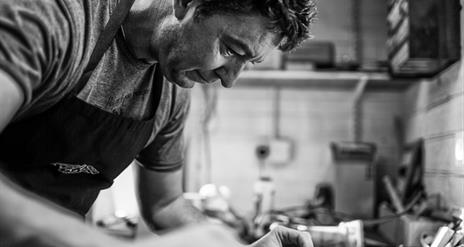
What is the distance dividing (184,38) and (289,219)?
1141mm

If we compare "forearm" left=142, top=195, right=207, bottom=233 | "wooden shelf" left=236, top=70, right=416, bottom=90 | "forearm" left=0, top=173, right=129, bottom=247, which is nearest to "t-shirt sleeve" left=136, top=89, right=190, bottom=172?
"forearm" left=142, top=195, right=207, bottom=233

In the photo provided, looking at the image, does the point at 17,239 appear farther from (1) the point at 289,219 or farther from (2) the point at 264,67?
(2) the point at 264,67

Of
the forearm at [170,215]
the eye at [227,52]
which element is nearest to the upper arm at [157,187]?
the forearm at [170,215]

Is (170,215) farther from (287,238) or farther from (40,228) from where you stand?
(40,228)

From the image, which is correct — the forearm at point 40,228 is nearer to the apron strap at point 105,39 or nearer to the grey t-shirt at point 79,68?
the grey t-shirt at point 79,68

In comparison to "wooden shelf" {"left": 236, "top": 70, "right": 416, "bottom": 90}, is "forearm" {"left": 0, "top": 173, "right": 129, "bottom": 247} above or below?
below

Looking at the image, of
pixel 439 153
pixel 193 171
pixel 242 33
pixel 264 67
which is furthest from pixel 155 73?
pixel 193 171

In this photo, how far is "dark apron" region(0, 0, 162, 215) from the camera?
0.96 meters

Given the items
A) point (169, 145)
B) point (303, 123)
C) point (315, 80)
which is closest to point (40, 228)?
point (169, 145)

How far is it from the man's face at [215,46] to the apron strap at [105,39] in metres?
0.11

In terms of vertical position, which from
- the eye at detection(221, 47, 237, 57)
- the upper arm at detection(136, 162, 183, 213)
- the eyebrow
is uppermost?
the eyebrow

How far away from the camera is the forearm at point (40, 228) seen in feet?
1.48

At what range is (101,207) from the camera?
8.34ft

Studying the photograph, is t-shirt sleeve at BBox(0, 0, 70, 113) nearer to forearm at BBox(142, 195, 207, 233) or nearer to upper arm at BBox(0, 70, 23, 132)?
upper arm at BBox(0, 70, 23, 132)
